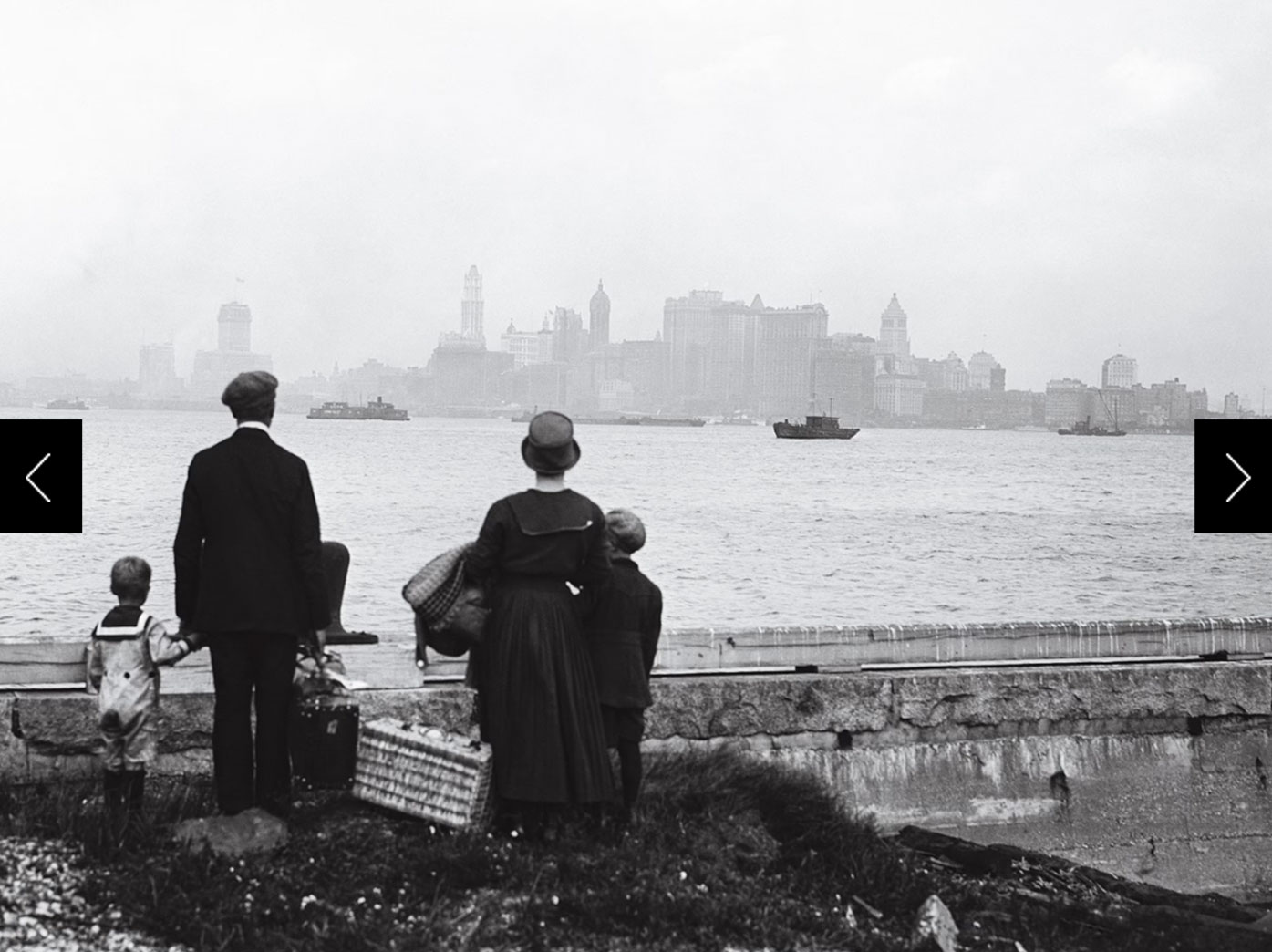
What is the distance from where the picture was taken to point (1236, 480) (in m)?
49.5

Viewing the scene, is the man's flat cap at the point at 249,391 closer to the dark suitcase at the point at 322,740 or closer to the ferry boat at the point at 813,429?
the dark suitcase at the point at 322,740

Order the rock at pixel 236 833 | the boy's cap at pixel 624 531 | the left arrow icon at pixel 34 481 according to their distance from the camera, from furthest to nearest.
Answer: the left arrow icon at pixel 34 481, the boy's cap at pixel 624 531, the rock at pixel 236 833

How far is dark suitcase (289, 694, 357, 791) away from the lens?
629 cm

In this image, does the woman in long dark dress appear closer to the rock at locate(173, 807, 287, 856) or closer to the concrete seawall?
the rock at locate(173, 807, 287, 856)

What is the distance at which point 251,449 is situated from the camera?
612 cm

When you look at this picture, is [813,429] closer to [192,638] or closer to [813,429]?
[813,429]

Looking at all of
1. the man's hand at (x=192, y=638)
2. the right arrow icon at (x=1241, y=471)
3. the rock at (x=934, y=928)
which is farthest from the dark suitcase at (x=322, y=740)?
the right arrow icon at (x=1241, y=471)

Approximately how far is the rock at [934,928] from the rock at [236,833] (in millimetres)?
2497

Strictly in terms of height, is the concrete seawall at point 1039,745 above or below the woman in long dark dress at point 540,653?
below

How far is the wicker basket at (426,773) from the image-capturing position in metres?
6.09

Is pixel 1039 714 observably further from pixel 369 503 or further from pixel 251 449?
pixel 369 503

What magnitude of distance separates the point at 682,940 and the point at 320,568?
203 centimetres

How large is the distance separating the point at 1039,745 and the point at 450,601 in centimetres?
375

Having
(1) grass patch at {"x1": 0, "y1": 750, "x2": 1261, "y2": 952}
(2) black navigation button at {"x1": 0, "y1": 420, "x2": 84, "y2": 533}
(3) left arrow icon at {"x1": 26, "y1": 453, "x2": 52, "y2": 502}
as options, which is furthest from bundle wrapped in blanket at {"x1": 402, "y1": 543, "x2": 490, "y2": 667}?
(3) left arrow icon at {"x1": 26, "y1": 453, "x2": 52, "y2": 502}
